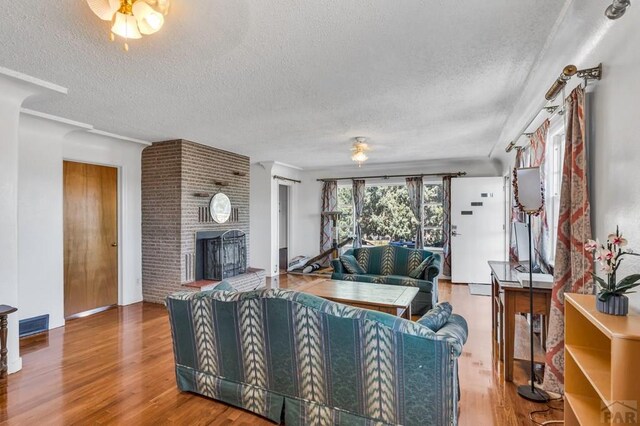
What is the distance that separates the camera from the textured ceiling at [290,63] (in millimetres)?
1840

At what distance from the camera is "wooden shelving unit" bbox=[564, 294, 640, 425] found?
1100 mm

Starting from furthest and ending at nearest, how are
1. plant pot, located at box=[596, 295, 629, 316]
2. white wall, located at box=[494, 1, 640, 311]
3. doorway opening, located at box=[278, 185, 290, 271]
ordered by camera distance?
1. doorway opening, located at box=[278, 185, 290, 271]
2. white wall, located at box=[494, 1, 640, 311]
3. plant pot, located at box=[596, 295, 629, 316]

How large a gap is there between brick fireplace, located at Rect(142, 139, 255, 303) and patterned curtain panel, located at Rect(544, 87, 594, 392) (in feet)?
14.6

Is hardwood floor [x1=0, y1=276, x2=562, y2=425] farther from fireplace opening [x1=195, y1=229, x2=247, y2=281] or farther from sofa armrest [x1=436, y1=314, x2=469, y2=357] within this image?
fireplace opening [x1=195, y1=229, x2=247, y2=281]

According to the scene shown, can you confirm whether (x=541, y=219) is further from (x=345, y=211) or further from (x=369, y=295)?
(x=345, y=211)

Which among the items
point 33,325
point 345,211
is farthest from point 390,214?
point 33,325

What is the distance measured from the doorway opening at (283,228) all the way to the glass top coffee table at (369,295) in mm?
4099

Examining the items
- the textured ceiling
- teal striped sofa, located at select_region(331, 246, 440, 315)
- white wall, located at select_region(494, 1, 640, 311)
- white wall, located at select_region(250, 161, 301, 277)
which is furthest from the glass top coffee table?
white wall, located at select_region(250, 161, 301, 277)

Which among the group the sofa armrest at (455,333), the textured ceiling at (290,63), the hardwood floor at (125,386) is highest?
the textured ceiling at (290,63)

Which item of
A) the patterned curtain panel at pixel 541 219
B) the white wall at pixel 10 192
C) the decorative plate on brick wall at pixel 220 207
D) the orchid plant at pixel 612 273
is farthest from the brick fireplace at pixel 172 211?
the orchid plant at pixel 612 273

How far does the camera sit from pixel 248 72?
2.57 metres

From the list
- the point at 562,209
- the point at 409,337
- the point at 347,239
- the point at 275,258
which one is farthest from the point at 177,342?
the point at 347,239

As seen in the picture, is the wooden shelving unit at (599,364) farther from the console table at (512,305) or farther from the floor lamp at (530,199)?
the console table at (512,305)

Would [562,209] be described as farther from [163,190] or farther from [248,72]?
[163,190]
